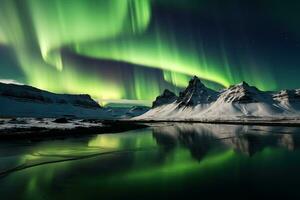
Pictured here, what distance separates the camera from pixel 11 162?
1105 inches

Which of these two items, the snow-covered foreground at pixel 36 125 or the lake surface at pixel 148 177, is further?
the snow-covered foreground at pixel 36 125

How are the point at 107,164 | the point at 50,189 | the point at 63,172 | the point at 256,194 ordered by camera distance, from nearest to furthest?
the point at 256,194
the point at 50,189
the point at 63,172
the point at 107,164

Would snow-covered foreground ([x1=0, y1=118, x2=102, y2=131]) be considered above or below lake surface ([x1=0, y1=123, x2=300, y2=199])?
above

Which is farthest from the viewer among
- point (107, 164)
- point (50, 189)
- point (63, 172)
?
point (107, 164)

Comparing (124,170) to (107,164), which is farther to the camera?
(107,164)

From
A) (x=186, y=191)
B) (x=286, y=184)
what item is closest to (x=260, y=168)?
(x=286, y=184)

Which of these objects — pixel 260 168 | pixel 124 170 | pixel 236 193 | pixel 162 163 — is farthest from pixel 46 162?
pixel 260 168

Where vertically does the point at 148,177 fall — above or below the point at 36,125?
below

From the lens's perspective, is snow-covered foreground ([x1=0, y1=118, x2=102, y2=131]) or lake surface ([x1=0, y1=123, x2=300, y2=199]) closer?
lake surface ([x1=0, y1=123, x2=300, y2=199])

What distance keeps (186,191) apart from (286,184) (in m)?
7.73

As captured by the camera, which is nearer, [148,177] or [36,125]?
[148,177]

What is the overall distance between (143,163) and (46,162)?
A: 10753 mm

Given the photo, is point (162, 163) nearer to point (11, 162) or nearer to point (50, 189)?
point (50, 189)

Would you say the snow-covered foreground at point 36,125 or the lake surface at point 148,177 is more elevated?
the snow-covered foreground at point 36,125
